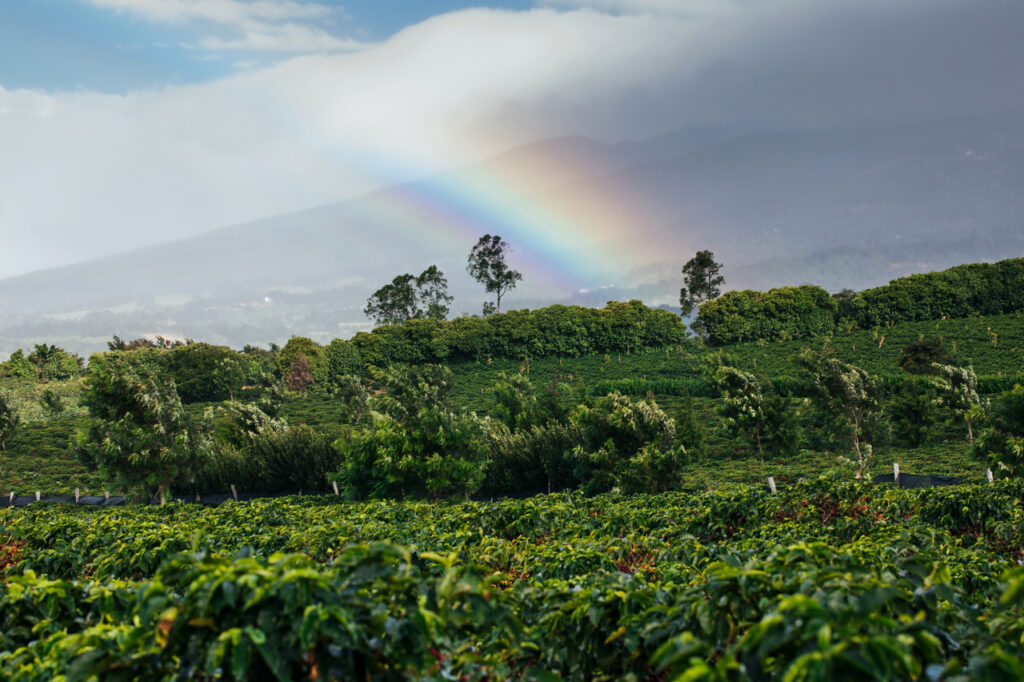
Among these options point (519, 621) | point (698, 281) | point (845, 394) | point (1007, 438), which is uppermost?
point (698, 281)

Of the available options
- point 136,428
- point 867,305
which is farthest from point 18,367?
point 867,305

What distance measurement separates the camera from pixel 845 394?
21.0 meters

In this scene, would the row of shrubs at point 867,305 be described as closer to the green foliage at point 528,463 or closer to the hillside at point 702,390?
the hillside at point 702,390

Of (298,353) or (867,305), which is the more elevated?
(298,353)

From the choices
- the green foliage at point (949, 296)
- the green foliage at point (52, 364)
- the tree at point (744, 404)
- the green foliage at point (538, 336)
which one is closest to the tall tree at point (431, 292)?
the green foliage at point (538, 336)

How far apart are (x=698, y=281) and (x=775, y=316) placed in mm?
27043

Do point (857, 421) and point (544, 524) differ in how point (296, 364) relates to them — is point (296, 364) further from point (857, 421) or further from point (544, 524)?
point (544, 524)

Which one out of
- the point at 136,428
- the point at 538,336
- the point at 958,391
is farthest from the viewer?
the point at 538,336

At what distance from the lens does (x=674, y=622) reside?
9.47 ft

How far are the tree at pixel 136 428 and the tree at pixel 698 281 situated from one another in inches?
2637

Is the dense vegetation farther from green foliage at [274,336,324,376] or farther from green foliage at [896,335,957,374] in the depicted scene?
green foliage at [274,336,324,376]

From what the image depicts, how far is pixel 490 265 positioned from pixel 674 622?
79096 mm

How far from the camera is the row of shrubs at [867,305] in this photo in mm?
50000

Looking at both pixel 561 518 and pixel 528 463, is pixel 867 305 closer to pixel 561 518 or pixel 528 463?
pixel 528 463
